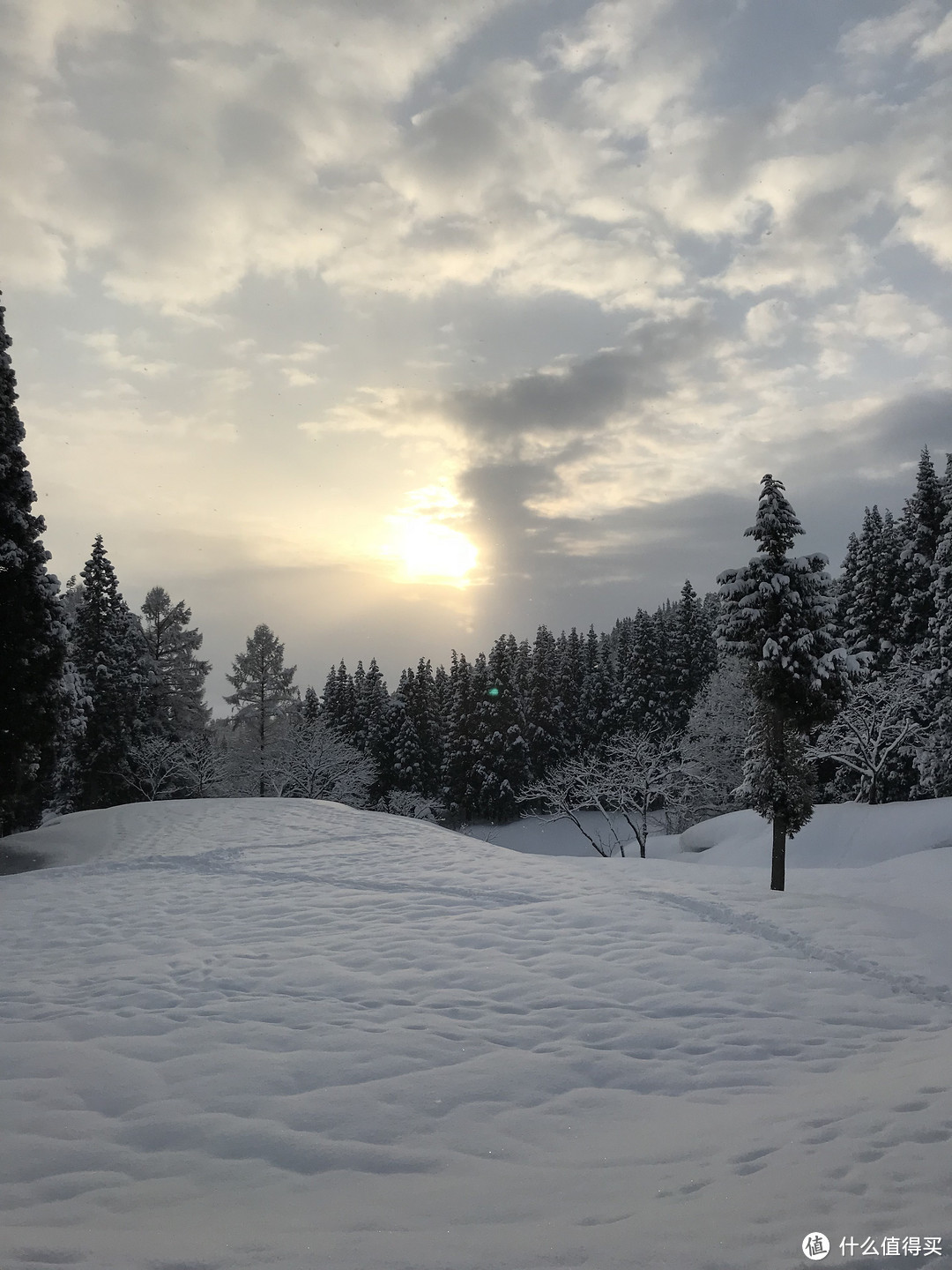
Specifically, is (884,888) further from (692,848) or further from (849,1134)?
(692,848)

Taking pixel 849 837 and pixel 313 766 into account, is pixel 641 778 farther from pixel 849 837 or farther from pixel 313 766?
pixel 313 766

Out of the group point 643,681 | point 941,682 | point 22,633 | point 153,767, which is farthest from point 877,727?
point 153,767

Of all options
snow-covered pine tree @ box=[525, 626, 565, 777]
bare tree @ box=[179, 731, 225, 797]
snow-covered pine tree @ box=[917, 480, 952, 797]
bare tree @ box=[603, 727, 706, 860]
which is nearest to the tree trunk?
snow-covered pine tree @ box=[917, 480, 952, 797]

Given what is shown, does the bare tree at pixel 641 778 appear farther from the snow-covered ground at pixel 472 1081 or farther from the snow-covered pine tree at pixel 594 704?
the snow-covered ground at pixel 472 1081

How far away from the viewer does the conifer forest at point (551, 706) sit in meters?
20.3

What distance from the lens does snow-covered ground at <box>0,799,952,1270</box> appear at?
11.9 ft

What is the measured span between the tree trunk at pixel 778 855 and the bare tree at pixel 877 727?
12.8 meters

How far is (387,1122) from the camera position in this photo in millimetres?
4922

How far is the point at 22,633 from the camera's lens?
62.2 feet

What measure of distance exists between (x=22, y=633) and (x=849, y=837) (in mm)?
30335

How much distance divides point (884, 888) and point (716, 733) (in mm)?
31898

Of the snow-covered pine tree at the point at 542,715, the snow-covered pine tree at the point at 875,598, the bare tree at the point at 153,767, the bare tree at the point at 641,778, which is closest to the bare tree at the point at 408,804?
the snow-covered pine tree at the point at 542,715

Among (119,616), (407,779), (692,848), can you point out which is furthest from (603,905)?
(407,779)

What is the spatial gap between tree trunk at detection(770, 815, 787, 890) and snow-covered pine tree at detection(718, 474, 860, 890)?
3 cm
